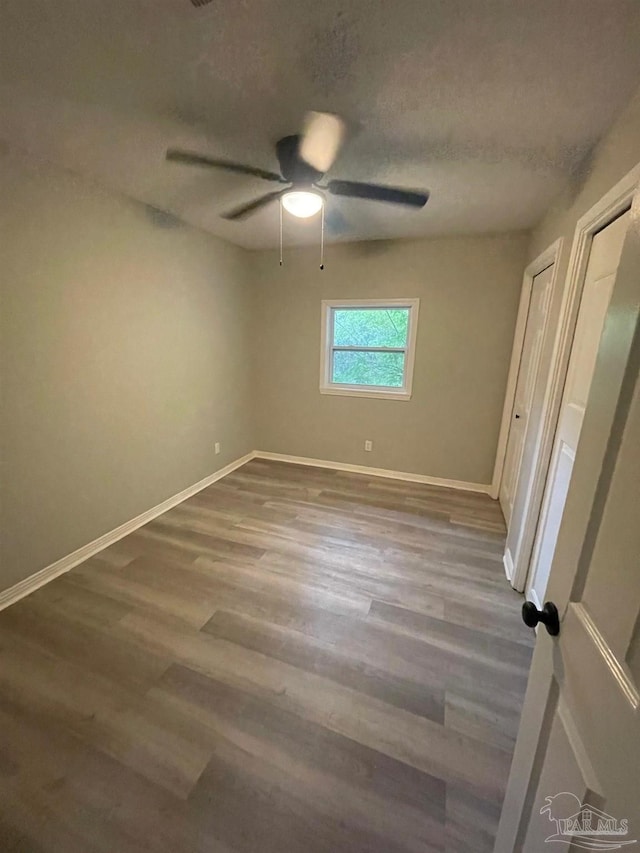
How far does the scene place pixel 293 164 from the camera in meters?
1.81

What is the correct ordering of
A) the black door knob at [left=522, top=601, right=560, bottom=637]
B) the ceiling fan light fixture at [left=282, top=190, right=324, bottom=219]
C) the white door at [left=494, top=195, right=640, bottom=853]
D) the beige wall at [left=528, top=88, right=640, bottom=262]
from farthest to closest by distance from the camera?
1. the ceiling fan light fixture at [left=282, top=190, right=324, bottom=219]
2. the beige wall at [left=528, top=88, right=640, bottom=262]
3. the black door knob at [left=522, top=601, right=560, bottom=637]
4. the white door at [left=494, top=195, right=640, bottom=853]

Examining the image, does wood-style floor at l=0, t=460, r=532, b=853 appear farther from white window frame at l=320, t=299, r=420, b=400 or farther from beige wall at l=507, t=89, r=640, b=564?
white window frame at l=320, t=299, r=420, b=400

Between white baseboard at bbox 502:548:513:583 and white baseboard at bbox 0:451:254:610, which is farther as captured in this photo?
white baseboard at bbox 502:548:513:583

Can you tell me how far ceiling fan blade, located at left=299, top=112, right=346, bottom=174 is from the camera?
Answer: 153 centimetres

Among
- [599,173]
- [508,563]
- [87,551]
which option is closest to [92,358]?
[87,551]

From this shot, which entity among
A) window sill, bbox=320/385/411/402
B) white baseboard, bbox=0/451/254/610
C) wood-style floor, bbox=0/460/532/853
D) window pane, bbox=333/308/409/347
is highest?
window pane, bbox=333/308/409/347

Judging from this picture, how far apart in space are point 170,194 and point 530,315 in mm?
2876

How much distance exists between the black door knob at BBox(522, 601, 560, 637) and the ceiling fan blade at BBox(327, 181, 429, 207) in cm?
197

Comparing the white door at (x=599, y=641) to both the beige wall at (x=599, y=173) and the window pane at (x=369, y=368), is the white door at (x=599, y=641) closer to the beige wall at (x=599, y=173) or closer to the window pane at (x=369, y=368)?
the beige wall at (x=599, y=173)

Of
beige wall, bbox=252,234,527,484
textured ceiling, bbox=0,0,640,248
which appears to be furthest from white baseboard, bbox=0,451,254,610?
textured ceiling, bbox=0,0,640,248

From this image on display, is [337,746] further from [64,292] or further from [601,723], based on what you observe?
[64,292]

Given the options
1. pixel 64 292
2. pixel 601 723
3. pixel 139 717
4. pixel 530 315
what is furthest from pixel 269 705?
pixel 530 315

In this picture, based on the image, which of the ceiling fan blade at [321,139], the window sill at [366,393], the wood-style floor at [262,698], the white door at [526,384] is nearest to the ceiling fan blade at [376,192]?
the ceiling fan blade at [321,139]

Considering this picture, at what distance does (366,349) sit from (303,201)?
79.3 inches
